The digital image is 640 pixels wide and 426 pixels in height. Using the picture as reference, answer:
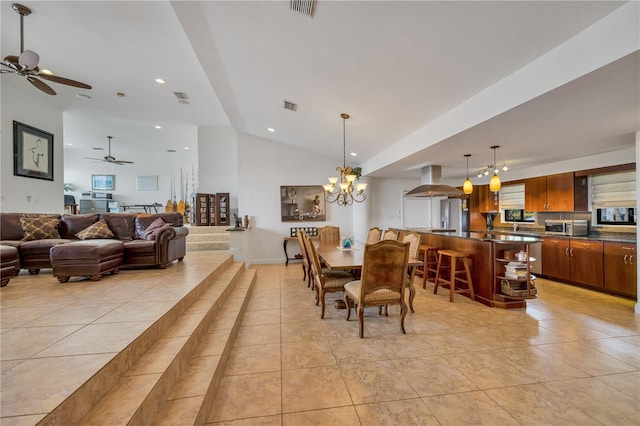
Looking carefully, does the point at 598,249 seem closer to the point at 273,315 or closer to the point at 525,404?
the point at 525,404

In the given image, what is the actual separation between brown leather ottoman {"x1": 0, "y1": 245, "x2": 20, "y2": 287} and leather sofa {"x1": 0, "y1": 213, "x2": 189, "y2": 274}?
1.26 feet

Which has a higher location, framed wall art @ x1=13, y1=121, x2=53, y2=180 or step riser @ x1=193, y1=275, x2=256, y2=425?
framed wall art @ x1=13, y1=121, x2=53, y2=180

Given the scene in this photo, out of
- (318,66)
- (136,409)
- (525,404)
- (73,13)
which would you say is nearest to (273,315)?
(136,409)

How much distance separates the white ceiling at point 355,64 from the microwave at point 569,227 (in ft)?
4.14

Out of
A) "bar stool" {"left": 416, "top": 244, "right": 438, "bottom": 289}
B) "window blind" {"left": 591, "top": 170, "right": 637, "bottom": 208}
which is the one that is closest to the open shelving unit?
"bar stool" {"left": 416, "top": 244, "right": 438, "bottom": 289}

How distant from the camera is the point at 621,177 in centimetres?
447

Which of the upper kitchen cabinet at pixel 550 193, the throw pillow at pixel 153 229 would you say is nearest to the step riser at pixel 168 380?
the throw pillow at pixel 153 229

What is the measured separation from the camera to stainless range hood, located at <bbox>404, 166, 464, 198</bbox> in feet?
16.8

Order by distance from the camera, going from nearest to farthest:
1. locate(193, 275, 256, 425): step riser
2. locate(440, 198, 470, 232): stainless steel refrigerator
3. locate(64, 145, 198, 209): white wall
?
locate(193, 275, 256, 425): step riser
locate(440, 198, 470, 232): stainless steel refrigerator
locate(64, 145, 198, 209): white wall

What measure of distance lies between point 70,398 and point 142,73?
4.57 metres

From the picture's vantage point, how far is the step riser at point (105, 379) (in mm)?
1206

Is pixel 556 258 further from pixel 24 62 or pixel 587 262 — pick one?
pixel 24 62

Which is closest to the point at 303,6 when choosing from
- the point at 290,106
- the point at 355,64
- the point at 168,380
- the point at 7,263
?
the point at 355,64

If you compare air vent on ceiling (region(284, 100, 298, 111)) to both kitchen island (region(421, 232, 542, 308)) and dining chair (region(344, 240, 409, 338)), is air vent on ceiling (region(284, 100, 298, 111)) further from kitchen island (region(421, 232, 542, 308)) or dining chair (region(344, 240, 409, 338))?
kitchen island (region(421, 232, 542, 308))
